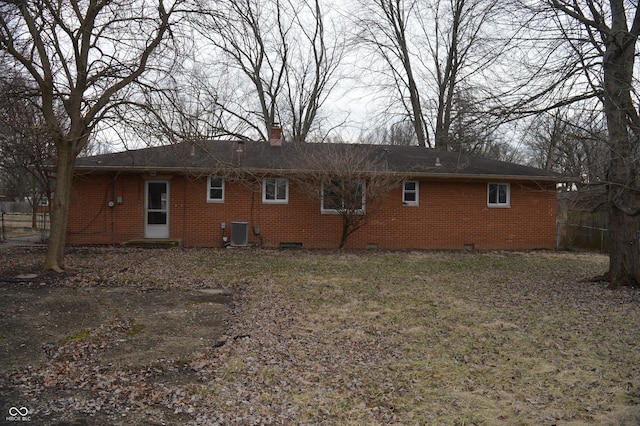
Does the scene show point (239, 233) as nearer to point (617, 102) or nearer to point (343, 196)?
point (343, 196)

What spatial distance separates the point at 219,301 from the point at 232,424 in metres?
4.51

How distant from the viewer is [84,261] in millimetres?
11852

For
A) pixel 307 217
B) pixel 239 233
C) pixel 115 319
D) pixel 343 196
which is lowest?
pixel 115 319

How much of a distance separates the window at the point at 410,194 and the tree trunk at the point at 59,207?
10377 mm

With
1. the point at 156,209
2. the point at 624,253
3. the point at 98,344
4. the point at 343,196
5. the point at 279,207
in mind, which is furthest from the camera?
the point at 279,207

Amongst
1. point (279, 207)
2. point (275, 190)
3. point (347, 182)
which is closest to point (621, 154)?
point (347, 182)

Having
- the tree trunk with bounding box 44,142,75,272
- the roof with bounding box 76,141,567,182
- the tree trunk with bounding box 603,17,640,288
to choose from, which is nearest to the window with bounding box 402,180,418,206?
the roof with bounding box 76,141,567,182

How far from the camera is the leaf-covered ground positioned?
13.9ft

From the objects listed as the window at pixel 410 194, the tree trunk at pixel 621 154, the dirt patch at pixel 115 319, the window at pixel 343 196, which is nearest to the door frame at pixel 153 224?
the window at pixel 343 196

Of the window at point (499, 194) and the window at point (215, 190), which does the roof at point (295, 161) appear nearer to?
the window at point (499, 194)

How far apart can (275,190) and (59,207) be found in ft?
23.7

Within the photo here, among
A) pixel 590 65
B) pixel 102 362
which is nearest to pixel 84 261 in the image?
pixel 102 362

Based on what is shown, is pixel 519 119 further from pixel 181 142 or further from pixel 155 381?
pixel 155 381

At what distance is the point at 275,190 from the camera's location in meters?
16.1
